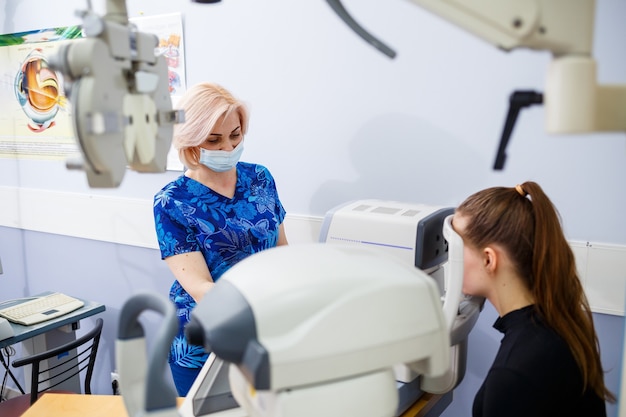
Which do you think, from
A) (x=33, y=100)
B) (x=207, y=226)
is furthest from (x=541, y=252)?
(x=33, y=100)

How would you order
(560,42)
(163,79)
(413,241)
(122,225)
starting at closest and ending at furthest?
(560,42) → (163,79) → (413,241) → (122,225)

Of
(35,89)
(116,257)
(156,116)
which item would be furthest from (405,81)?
(35,89)

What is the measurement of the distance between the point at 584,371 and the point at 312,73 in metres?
1.38

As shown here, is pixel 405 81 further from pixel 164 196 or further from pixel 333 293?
pixel 333 293

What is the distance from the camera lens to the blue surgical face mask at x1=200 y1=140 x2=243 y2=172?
162 cm

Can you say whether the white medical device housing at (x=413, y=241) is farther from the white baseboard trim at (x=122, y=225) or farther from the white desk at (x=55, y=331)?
the white desk at (x=55, y=331)

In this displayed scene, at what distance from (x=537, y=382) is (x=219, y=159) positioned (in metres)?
1.04

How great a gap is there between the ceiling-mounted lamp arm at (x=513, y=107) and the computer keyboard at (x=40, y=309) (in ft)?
7.06

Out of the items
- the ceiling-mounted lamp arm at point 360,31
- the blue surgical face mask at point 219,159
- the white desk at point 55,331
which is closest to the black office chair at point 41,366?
the white desk at point 55,331

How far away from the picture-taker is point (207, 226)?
1.62 metres

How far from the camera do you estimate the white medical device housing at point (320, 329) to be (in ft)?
2.03

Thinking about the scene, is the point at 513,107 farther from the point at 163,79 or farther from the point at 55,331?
the point at 55,331

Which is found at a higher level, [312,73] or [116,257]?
[312,73]

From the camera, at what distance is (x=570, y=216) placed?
1.67 meters
